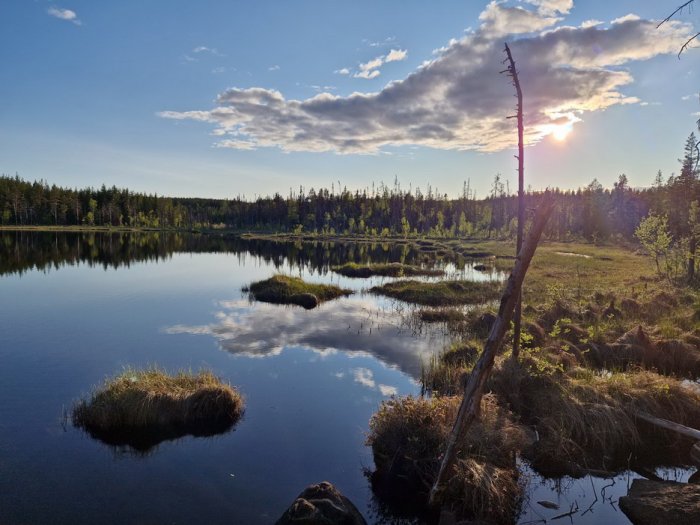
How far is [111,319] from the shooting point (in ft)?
102

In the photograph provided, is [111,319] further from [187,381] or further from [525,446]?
[525,446]

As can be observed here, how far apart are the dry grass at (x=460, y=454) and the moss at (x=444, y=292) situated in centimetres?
2368

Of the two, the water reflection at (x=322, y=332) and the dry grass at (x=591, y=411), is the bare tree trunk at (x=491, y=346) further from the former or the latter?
the water reflection at (x=322, y=332)

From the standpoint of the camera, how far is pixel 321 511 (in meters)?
10.3

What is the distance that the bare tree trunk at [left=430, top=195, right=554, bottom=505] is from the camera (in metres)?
10.5

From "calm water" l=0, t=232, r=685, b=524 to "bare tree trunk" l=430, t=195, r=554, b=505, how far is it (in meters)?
2.75

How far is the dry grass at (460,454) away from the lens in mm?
11039

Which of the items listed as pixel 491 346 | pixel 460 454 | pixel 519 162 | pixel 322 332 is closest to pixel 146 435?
pixel 460 454

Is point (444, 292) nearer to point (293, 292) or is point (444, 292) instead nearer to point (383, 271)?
point (293, 292)

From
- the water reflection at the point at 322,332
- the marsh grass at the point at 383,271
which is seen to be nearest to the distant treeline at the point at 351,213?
the marsh grass at the point at 383,271

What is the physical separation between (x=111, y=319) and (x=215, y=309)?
291 inches

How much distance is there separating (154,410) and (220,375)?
501cm

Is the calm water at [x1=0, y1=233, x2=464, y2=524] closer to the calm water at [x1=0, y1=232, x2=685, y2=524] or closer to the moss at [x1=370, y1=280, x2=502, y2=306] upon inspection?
the calm water at [x1=0, y1=232, x2=685, y2=524]

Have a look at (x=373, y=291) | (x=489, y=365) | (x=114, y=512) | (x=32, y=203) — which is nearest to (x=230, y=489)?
(x=114, y=512)
